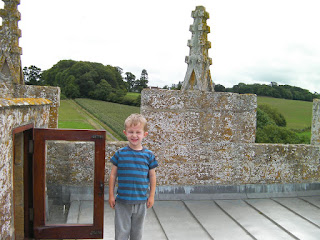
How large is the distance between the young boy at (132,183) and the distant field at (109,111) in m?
13.6

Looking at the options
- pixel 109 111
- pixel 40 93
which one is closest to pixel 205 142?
pixel 40 93

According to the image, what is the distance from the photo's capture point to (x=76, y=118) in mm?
18484

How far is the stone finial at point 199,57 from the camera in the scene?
4.61 m

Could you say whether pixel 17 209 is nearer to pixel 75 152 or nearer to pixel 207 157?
pixel 75 152

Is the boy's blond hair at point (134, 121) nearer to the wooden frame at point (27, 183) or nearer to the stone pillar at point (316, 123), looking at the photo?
the wooden frame at point (27, 183)

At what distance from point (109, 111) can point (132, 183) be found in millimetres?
19217

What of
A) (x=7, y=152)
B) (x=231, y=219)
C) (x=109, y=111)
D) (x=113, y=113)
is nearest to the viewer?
(x=7, y=152)

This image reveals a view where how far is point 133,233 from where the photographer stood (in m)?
2.91

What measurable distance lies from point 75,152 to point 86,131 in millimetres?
1149

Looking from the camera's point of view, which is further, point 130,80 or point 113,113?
point 130,80

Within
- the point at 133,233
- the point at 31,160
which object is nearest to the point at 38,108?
the point at 31,160

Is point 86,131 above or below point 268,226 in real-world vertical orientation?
above

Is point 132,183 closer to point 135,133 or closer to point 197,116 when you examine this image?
point 135,133

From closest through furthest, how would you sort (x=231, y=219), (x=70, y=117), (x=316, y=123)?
(x=231, y=219), (x=316, y=123), (x=70, y=117)
